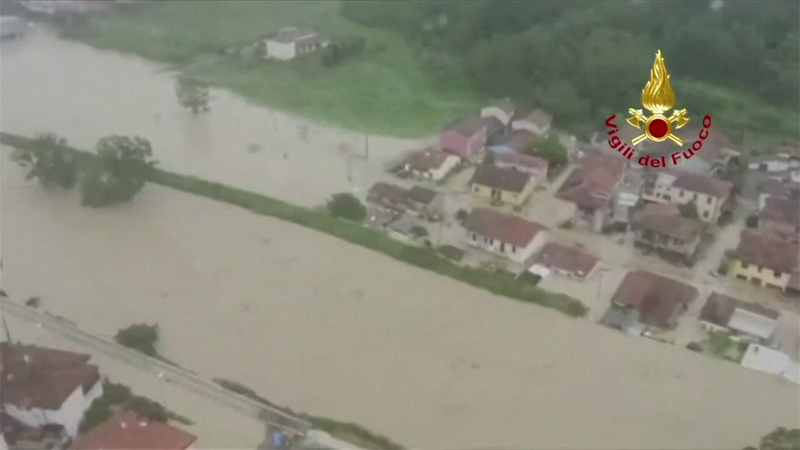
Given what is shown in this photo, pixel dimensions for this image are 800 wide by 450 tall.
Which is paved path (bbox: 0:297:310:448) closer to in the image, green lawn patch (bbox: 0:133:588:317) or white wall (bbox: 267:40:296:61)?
green lawn patch (bbox: 0:133:588:317)

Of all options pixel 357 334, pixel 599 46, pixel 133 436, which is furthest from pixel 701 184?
pixel 133 436

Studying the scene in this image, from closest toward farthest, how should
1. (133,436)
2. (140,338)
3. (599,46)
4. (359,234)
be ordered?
1. (133,436)
2. (140,338)
3. (359,234)
4. (599,46)

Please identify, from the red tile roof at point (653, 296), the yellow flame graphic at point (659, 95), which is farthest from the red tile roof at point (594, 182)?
the yellow flame graphic at point (659, 95)

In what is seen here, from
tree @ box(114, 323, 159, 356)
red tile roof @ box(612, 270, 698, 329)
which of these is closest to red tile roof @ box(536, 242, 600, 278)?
red tile roof @ box(612, 270, 698, 329)

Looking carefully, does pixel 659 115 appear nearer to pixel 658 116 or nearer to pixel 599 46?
pixel 658 116

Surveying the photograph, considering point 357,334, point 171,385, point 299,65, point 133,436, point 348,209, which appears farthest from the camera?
point 299,65

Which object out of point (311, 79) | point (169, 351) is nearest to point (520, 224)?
point (169, 351)

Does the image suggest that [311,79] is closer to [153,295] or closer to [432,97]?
[432,97]
